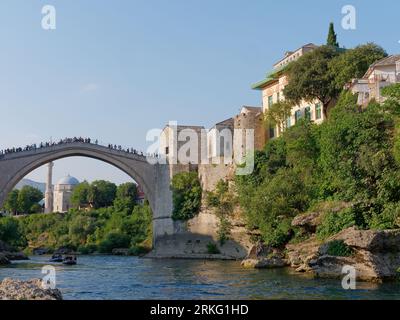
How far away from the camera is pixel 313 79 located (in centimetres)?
3161

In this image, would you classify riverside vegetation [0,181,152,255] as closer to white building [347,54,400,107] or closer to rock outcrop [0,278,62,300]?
white building [347,54,400,107]

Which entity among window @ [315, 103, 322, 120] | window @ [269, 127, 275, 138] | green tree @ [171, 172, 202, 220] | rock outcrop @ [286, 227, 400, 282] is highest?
window @ [315, 103, 322, 120]

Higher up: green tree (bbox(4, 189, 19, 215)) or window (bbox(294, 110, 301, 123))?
window (bbox(294, 110, 301, 123))

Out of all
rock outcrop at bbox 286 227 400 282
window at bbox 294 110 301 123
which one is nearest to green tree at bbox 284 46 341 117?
window at bbox 294 110 301 123

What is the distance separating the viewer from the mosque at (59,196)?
283 feet

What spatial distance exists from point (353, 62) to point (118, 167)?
19741 millimetres

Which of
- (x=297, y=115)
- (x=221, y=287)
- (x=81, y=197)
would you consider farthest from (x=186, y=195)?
(x=81, y=197)

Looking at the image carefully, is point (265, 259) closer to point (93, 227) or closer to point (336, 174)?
point (336, 174)

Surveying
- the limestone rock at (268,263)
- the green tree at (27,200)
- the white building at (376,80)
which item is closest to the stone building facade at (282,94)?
the white building at (376,80)

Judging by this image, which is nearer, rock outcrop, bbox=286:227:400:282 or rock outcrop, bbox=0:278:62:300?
rock outcrop, bbox=0:278:62:300

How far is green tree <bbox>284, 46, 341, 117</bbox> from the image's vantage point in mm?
31656

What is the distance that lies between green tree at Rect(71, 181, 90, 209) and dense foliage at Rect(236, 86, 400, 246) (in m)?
47.2

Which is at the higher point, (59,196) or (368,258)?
(59,196)
